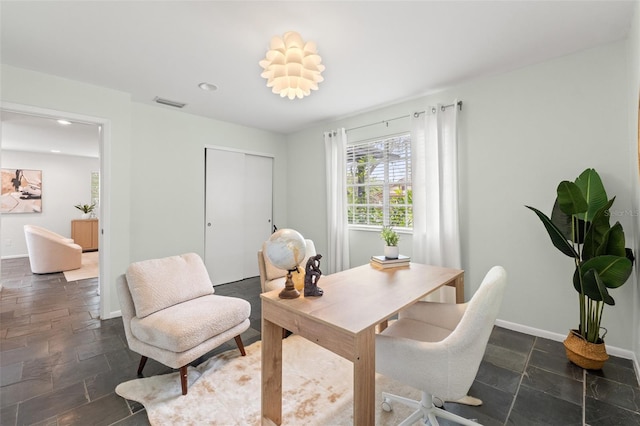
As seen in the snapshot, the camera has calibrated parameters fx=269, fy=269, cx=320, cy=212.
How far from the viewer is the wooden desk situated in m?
1.09

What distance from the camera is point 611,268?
5.90 ft

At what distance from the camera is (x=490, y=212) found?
2.81 metres

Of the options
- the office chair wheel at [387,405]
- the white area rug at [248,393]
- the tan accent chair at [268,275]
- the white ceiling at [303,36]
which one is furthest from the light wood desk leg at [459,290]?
the white ceiling at [303,36]

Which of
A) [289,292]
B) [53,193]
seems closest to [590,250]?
[289,292]

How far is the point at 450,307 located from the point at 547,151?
1.91 meters

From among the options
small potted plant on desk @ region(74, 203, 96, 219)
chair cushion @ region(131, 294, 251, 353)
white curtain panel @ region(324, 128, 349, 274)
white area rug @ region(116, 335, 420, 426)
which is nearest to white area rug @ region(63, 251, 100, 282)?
small potted plant on desk @ region(74, 203, 96, 219)

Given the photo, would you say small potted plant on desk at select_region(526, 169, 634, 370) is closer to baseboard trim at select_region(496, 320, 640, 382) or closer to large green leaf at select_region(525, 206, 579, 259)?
large green leaf at select_region(525, 206, 579, 259)

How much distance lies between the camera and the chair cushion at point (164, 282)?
196 cm

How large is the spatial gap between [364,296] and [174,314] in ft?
4.60

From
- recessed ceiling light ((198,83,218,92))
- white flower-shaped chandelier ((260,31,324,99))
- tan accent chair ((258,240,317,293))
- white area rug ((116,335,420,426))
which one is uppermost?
recessed ceiling light ((198,83,218,92))

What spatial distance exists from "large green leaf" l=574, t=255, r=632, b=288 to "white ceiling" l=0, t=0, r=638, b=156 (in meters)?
1.71

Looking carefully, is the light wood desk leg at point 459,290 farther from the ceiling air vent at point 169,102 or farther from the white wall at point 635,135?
the ceiling air vent at point 169,102

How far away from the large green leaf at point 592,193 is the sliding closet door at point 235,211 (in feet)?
13.7

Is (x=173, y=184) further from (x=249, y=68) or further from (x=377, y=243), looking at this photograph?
(x=377, y=243)
